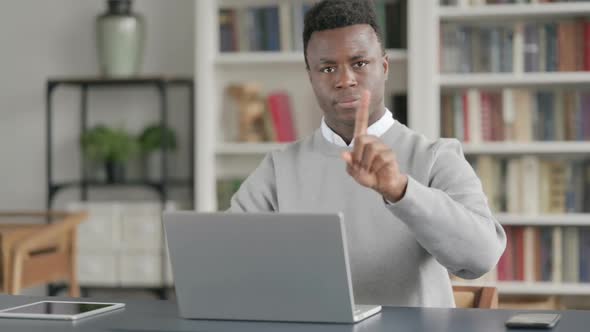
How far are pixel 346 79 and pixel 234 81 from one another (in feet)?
8.31

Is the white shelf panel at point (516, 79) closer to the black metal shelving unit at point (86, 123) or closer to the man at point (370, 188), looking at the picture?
the black metal shelving unit at point (86, 123)

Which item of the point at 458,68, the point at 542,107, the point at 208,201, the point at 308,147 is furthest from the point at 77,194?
the point at 308,147

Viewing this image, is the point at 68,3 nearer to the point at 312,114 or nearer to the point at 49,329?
the point at 312,114

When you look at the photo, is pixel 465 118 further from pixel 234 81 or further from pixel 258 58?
pixel 234 81

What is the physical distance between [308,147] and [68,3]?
3.07 m

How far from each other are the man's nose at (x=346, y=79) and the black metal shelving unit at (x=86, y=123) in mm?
2625

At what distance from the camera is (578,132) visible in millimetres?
3910

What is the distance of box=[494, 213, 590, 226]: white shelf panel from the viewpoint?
3879 millimetres

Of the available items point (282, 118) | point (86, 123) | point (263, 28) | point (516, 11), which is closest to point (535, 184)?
point (516, 11)

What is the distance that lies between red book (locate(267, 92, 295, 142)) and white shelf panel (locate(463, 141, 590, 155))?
78 cm

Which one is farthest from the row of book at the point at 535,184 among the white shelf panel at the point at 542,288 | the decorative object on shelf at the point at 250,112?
the decorative object on shelf at the point at 250,112

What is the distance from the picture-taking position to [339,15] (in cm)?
185

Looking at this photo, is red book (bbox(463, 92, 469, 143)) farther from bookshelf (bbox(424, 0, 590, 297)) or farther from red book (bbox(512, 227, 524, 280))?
red book (bbox(512, 227, 524, 280))

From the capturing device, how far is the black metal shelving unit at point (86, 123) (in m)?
4.39
